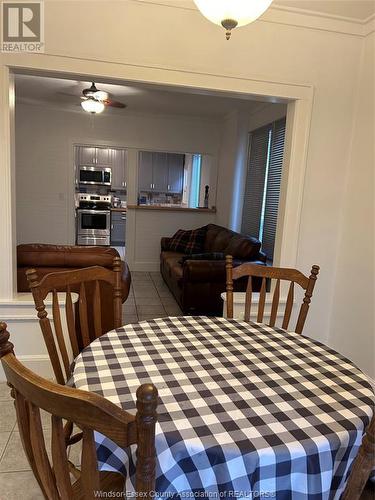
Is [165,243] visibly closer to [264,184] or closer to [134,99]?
[264,184]

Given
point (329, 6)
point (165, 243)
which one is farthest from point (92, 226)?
point (329, 6)

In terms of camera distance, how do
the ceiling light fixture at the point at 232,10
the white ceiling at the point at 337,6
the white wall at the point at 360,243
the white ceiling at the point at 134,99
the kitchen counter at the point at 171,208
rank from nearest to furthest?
the ceiling light fixture at the point at 232,10 < the white ceiling at the point at 337,6 < the white wall at the point at 360,243 < the white ceiling at the point at 134,99 < the kitchen counter at the point at 171,208

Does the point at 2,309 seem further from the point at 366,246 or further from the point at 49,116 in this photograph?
the point at 49,116

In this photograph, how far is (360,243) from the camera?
2443 millimetres

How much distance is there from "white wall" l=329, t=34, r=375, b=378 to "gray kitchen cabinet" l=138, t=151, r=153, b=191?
5710 mm

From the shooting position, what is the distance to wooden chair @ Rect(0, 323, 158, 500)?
2.05 ft

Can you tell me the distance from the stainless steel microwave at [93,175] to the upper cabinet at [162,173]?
2.48ft

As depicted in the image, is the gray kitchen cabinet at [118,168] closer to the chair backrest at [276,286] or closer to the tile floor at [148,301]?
the tile floor at [148,301]

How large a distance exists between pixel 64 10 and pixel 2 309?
1.84 metres

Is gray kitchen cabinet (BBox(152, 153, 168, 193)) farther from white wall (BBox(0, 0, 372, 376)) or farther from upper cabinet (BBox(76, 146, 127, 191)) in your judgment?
white wall (BBox(0, 0, 372, 376))

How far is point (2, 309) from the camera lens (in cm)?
222

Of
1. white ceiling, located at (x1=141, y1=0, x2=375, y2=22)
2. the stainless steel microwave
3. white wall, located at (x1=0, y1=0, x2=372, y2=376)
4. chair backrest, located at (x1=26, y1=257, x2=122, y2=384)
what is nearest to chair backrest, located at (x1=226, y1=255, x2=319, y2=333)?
chair backrest, located at (x1=26, y1=257, x2=122, y2=384)

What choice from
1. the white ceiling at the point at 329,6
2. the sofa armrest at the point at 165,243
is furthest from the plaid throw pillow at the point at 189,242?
the white ceiling at the point at 329,6

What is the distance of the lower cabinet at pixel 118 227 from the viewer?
7.81m
